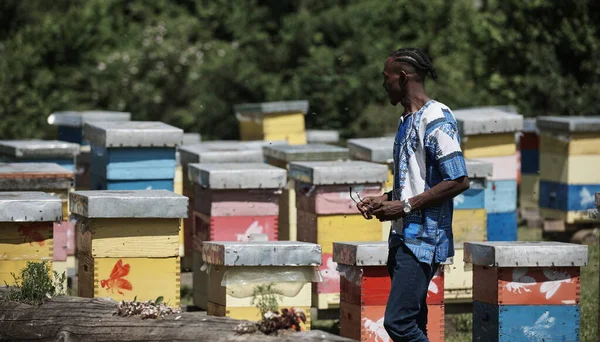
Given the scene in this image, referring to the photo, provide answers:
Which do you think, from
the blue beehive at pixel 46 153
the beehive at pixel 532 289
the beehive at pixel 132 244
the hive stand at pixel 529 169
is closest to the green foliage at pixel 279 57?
the hive stand at pixel 529 169

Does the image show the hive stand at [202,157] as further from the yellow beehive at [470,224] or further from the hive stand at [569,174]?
the hive stand at [569,174]

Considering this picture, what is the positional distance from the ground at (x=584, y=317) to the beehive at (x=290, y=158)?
0.82 meters

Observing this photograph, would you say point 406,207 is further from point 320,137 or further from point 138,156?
point 320,137

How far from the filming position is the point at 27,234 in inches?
244

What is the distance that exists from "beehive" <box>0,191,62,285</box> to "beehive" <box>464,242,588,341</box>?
2.38 meters

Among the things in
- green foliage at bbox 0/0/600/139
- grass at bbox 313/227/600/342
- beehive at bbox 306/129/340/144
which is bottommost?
grass at bbox 313/227/600/342

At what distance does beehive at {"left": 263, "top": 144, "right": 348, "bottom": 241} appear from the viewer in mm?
8711

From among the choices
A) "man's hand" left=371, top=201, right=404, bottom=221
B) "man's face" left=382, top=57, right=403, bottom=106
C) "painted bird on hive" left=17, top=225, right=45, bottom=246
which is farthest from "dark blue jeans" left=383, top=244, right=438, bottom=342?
"painted bird on hive" left=17, top=225, right=45, bottom=246

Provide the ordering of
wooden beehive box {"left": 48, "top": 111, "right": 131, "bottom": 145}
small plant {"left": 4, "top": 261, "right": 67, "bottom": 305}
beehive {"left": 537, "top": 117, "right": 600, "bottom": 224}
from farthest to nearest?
1. wooden beehive box {"left": 48, "top": 111, "right": 131, "bottom": 145}
2. beehive {"left": 537, "top": 117, "right": 600, "bottom": 224}
3. small plant {"left": 4, "top": 261, "right": 67, "bottom": 305}

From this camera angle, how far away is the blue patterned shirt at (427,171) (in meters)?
4.70

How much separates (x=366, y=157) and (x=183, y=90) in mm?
10848

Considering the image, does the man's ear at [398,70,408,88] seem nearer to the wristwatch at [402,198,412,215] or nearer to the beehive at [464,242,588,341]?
the wristwatch at [402,198,412,215]

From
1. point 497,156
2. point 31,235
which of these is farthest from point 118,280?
point 497,156

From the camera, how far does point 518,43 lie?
16.2m
